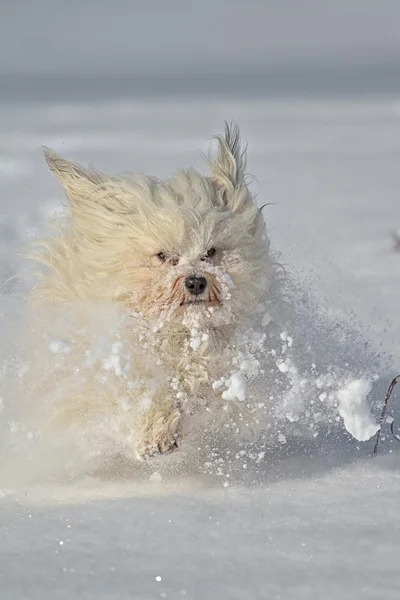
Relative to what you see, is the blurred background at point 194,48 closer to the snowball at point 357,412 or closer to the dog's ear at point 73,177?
the dog's ear at point 73,177

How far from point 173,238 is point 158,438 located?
2.98 feet

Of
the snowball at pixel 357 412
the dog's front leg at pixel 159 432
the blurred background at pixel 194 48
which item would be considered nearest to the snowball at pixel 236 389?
the dog's front leg at pixel 159 432

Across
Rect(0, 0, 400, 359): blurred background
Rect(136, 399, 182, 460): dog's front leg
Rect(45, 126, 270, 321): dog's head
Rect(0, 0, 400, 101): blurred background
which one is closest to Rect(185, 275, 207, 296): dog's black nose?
Rect(45, 126, 270, 321): dog's head

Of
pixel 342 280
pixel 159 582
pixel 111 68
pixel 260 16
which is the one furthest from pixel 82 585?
pixel 260 16

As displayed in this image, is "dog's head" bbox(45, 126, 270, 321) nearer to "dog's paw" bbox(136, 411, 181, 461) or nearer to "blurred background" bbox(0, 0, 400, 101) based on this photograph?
"dog's paw" bbox(136, 411, 181, 461)

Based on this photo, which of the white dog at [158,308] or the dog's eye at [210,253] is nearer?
the white dog at [158,308]

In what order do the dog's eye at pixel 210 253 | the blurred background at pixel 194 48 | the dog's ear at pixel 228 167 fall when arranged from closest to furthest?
the dog's eye at pixel 210 253 < the dog's ear at pixel 228 167 < the blurred background at pixel 194 48

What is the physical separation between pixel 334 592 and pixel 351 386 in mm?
1402

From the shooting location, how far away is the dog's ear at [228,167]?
16.1 feet

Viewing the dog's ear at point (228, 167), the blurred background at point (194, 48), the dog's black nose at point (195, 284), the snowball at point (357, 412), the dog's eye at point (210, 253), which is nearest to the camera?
the snowball at point (357, 412)

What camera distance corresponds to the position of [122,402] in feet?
14.6

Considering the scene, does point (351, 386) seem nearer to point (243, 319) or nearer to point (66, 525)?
point (243, 319)

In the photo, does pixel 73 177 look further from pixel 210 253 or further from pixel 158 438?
pixel 158 438

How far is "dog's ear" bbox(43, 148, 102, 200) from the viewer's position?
16.3 feet
